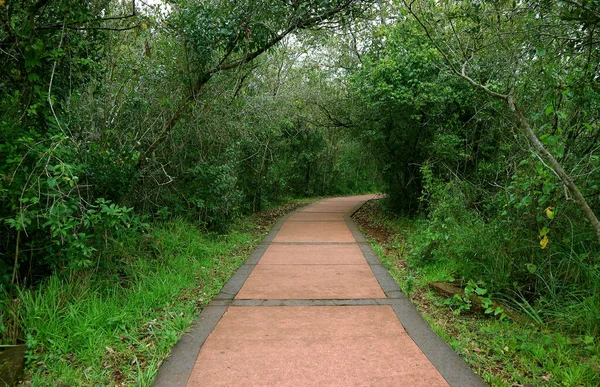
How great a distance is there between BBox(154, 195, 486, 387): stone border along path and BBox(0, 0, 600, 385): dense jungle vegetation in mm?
342

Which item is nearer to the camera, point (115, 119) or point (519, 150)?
point (115, 119)

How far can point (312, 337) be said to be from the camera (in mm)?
3580

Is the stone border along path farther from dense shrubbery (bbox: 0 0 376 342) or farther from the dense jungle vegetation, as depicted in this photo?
dense shrubbery (bbox: 0 0 376 342)

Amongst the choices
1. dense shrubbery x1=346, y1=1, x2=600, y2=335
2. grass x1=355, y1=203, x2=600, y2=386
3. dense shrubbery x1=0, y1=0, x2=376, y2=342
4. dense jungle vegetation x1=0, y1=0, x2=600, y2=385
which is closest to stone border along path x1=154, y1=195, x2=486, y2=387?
grass x1=355, y1=203, x2=600, y2=386

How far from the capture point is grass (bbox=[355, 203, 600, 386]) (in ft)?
9.54

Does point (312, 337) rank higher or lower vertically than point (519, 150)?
lower

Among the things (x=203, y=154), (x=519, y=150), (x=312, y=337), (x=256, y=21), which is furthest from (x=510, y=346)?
(x=203, y=154)

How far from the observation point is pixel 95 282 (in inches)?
170

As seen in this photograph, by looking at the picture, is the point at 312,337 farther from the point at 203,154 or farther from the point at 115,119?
the point at 203,154

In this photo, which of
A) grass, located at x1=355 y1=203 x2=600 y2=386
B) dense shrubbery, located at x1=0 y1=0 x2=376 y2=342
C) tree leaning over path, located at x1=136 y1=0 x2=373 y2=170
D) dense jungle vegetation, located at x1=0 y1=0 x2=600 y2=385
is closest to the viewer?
grass, located at x1=355 y1=203 x2=600 y2=386

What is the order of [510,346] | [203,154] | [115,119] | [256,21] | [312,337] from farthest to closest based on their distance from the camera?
[203,154] < [115,119] < [256,21] < [312,337] < [510,346]

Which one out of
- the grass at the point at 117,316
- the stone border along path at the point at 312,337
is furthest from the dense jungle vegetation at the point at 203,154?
the stone border along path at the point at 312,337

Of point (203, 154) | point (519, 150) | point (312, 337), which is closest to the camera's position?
point (312, 337)

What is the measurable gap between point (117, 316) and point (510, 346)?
3.49m
